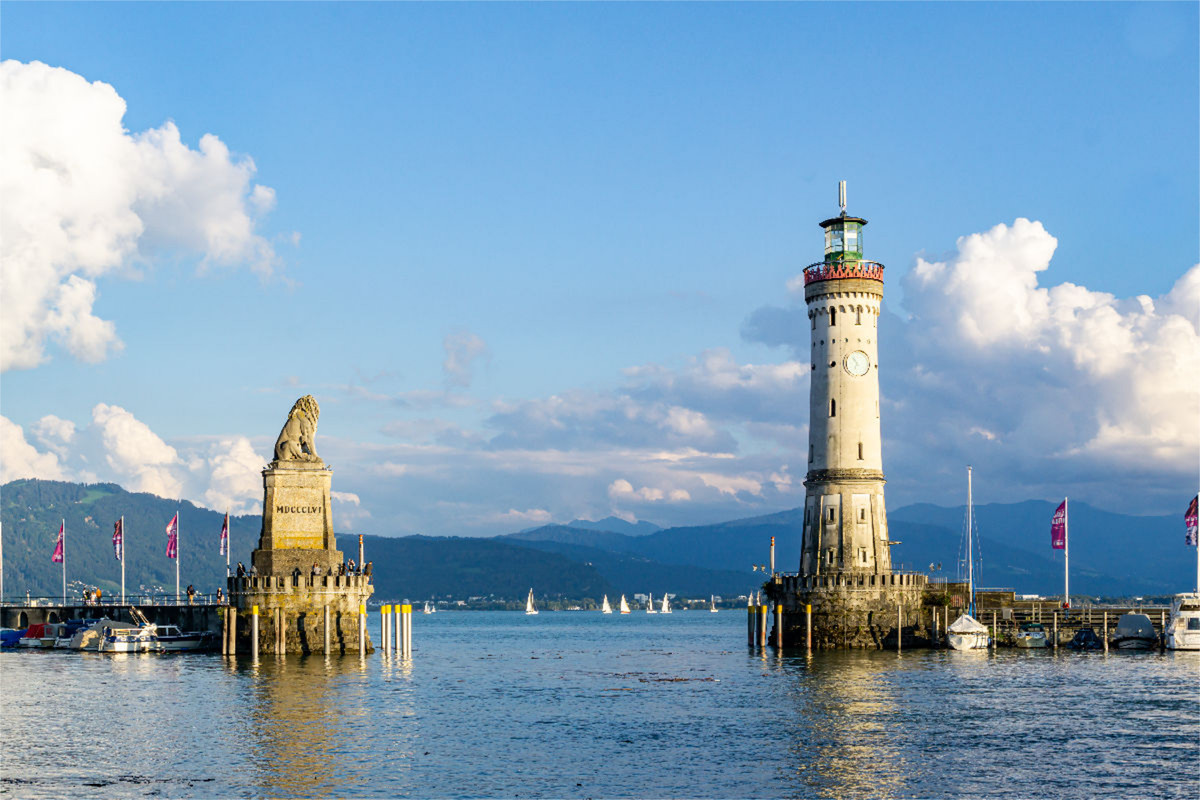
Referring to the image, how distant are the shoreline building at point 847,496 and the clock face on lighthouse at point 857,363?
0.07 meters

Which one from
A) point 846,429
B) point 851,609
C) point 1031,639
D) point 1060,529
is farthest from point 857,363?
point 1031,639

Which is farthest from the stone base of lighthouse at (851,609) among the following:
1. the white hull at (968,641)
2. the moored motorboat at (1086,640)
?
the moored motorboat at (1086,640)

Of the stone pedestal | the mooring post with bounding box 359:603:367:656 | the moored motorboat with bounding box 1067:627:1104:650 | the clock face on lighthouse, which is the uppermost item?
the clock face on lighthouse

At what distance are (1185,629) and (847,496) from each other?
27.4 metres

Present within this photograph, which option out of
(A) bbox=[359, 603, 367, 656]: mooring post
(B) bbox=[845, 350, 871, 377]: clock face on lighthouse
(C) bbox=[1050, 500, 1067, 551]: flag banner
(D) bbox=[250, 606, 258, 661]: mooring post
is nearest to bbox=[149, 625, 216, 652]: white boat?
(D) bbox=[250, 606, 258, 661]: mooring post

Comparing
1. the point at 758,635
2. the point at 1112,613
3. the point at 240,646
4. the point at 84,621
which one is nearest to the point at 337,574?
the point at 240,646

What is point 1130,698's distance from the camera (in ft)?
226

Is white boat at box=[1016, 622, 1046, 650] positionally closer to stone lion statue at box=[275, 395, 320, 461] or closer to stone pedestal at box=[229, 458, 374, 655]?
stone pedestal at box=[229, 458, 374, 655]

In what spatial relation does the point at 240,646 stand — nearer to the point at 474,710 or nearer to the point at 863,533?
the point at 474,710

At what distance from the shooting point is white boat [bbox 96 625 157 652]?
4109 inches

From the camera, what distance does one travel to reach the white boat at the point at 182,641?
4102 inches

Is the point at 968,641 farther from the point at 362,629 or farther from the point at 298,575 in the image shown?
the point at 298,575

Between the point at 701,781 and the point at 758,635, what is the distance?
61.4 meters

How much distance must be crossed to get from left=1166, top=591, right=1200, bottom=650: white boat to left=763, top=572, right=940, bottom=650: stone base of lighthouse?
19.9 m
